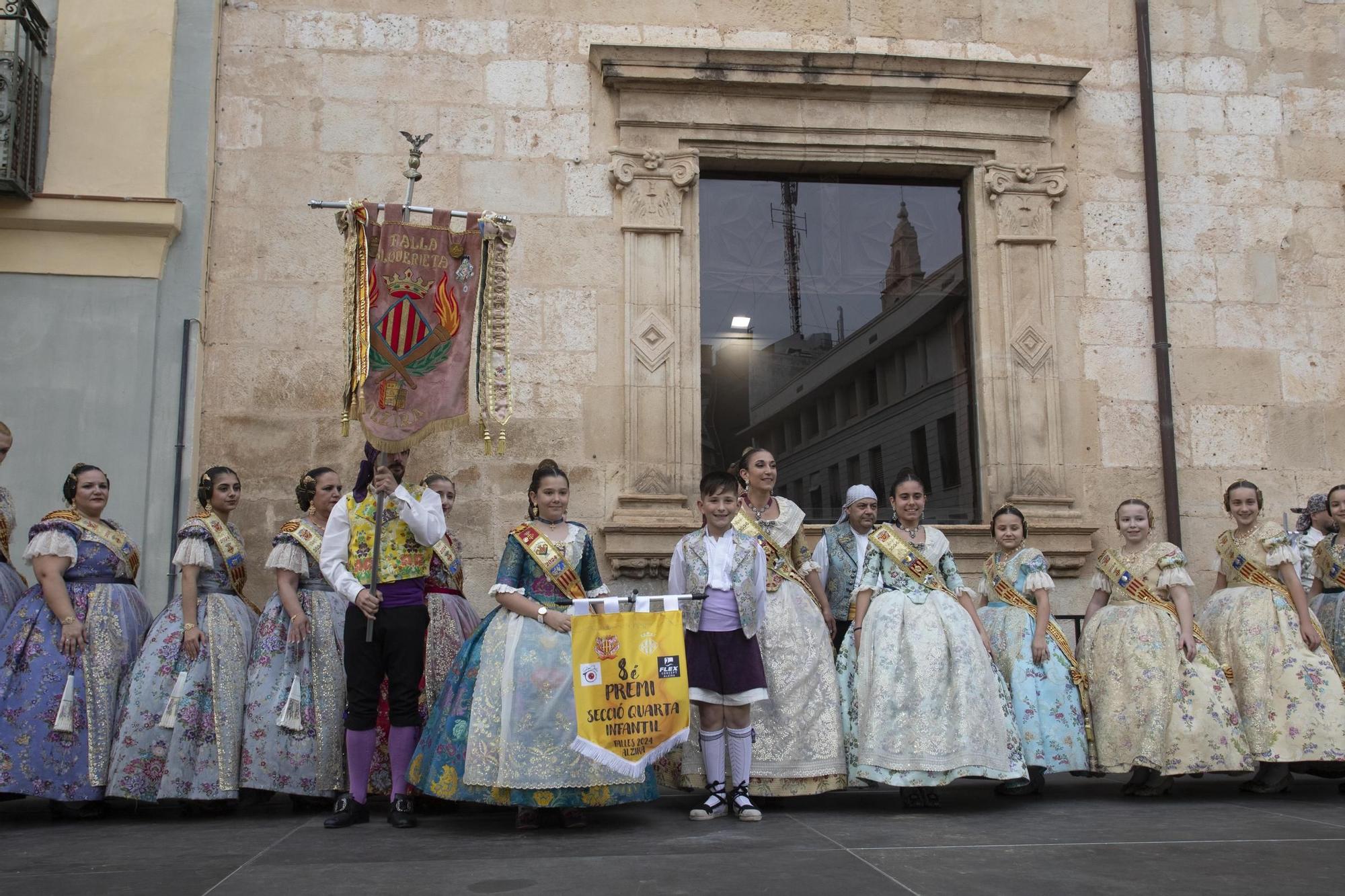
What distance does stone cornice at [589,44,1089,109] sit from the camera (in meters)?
8.91

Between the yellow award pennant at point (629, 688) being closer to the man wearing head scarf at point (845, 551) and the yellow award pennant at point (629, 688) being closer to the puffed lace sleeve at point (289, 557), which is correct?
the man wearing head scarf at point (845, 551)

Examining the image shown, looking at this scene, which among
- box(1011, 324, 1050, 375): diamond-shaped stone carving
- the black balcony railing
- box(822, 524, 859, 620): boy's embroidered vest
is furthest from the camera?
box(1011, 324, 1050, 375): diamond-shaped stone carving

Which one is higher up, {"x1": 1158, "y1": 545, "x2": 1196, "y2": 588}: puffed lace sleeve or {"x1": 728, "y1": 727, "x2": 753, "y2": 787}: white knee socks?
{"x1": 1158, "y1": 545, "x2": 1196, "y2": 588}: puffed lace sleeve

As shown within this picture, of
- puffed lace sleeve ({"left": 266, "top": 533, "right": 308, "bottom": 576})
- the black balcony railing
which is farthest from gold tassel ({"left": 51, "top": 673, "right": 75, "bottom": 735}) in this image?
the black balcony railing

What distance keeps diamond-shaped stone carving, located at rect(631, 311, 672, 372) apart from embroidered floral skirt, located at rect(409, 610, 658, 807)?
3.17 metres

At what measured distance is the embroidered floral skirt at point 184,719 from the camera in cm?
624

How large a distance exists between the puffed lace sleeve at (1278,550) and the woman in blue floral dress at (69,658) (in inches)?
242

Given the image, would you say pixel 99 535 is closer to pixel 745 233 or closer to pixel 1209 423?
pixel 745 233

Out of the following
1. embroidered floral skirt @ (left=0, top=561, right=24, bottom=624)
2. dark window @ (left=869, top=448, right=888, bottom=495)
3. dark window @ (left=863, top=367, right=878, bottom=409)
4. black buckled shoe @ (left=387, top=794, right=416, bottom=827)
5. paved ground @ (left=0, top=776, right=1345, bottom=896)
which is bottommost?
paved ground @ (left=0, top=776, right=1345, bottom=896)

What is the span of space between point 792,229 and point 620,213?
1.46 metres

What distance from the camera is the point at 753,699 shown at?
239 inches

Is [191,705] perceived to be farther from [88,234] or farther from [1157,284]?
[1157,284]

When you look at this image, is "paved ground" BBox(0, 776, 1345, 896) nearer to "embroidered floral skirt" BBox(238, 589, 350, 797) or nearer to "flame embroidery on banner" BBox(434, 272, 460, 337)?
"embroidered floral skirt" BBox(238, 589, 350, 797)

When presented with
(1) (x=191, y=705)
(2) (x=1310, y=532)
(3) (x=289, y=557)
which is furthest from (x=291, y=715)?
(2) (x=1310, y=532)
